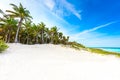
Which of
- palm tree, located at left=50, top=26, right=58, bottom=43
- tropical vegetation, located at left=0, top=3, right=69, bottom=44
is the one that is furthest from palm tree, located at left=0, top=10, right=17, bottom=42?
palm tree, located at left=50, top=26, right=58, bottom=43

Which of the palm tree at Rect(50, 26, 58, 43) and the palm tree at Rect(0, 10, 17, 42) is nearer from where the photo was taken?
the palm tree at Rect(0, 10, 17, 42)

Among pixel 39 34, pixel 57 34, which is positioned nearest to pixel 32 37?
pixel 39 34

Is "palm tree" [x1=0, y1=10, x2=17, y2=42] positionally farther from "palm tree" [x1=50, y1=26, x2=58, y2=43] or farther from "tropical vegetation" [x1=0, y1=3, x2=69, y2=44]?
"palm tree" [x1=50, y1=26, x2=58, y2=43]

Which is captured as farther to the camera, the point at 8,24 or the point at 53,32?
the point at 53,32

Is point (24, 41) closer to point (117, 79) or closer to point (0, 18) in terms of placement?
point (0, 18)

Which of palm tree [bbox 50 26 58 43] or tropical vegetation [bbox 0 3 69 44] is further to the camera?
palm tree [bbox 50 26 58 43]

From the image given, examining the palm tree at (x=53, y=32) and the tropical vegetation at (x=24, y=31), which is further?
the palm tree at (x=53, y=32)

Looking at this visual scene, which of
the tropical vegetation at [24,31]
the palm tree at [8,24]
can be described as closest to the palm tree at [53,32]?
the tropical vegetation at [24,31]

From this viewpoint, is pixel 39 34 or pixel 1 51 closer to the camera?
pixel 1 51

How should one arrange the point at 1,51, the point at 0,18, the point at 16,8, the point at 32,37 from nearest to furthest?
the point at 1,51, the point at 16,8, the point at 0,18, the point at 32,37

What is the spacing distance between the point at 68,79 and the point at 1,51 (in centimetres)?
823

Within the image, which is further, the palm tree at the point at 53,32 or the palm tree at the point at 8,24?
the palm tree at the point at 53,32

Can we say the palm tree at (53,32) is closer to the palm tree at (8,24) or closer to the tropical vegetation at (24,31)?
the tropical vegetation at (24,31)

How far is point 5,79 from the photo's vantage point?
19.6 ft
